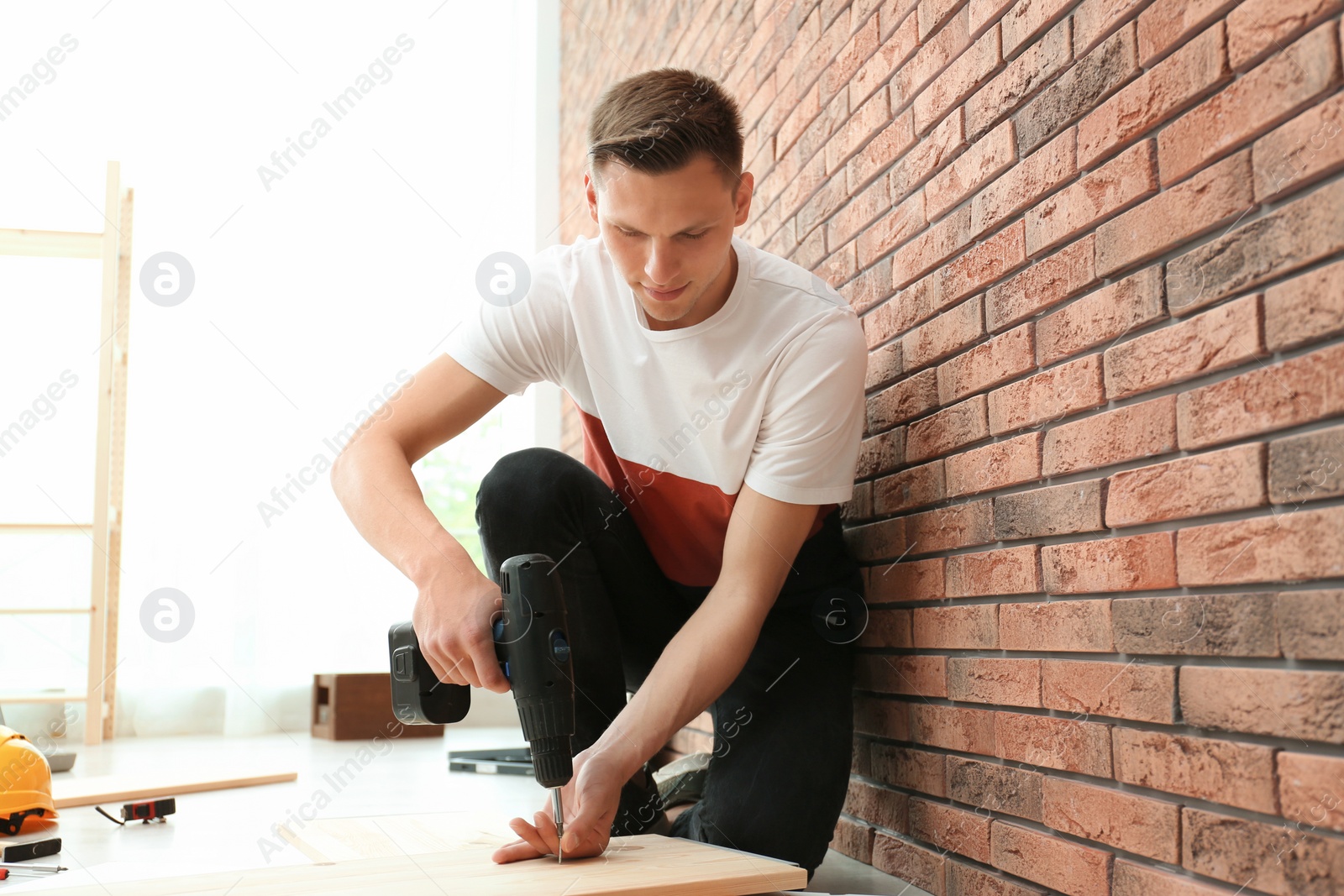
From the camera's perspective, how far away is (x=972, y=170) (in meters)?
1.36

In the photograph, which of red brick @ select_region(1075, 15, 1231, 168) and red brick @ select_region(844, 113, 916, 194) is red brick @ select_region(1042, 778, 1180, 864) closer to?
red brick @ select_region(1075, 15, 1231, 168)

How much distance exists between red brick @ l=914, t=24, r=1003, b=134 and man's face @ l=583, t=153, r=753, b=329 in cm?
28

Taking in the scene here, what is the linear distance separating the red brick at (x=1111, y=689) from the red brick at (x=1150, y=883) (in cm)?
15

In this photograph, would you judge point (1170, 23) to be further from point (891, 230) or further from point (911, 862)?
point (911, 862)

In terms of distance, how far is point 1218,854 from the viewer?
91 cm

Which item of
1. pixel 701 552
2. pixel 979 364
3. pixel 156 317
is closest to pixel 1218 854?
pixel 979 364

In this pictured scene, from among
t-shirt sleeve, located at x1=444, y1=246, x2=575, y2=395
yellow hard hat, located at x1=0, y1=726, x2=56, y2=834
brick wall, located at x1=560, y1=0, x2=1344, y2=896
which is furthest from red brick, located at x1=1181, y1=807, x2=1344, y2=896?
yellow hard hat, located at x1=0, y1=726, x2=56, y2=834

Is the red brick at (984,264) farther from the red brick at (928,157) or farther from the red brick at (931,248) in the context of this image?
the red brick at (928,157)

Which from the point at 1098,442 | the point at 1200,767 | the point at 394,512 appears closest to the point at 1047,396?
the point at 1098,442

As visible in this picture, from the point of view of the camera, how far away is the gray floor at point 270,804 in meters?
1.53

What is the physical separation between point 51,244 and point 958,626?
11.9 feet

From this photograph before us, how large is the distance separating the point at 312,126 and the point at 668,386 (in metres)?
3.11

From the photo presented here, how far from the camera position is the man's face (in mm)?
1387

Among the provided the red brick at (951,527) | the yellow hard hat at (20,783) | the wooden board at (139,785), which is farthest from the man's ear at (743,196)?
the wooden board at (139,785)
